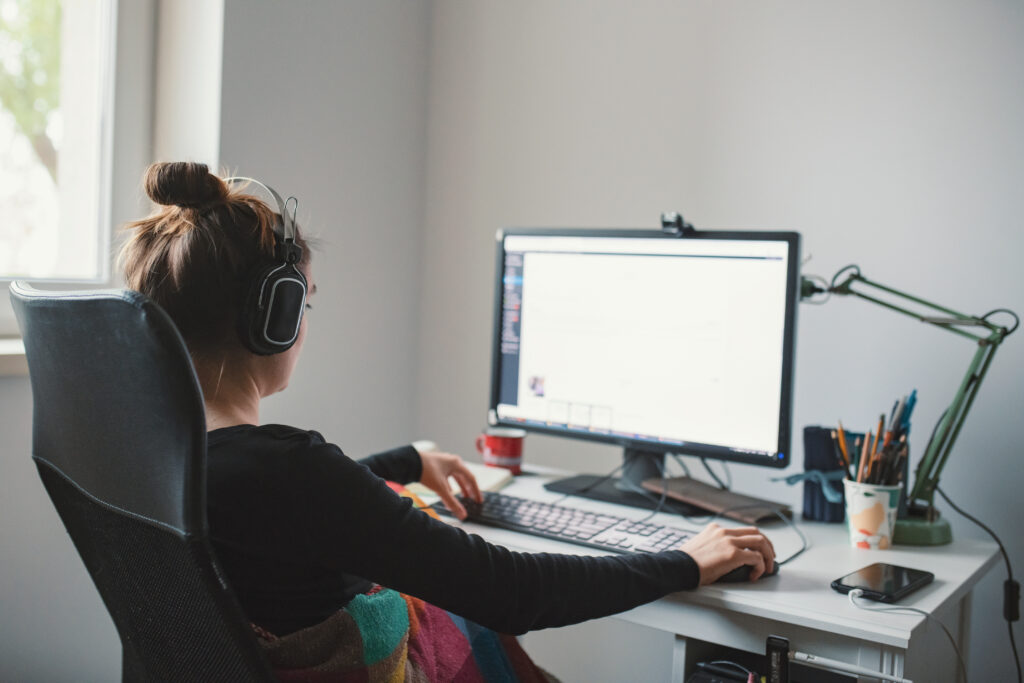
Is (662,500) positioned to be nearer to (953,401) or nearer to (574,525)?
(574,525)

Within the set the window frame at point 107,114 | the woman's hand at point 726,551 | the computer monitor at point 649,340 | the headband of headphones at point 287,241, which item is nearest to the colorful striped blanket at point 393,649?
the woman's hand at point 726,551

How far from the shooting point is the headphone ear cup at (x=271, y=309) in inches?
34.1

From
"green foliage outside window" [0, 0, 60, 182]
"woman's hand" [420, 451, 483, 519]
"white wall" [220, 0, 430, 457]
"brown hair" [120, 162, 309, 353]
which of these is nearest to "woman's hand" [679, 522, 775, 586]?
"woman's hand" [420, 451, 483, 519]

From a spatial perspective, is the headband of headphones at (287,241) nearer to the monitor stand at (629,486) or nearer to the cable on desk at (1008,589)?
the monitor stand at (629,486)

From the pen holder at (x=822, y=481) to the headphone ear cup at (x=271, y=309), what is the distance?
891 mm

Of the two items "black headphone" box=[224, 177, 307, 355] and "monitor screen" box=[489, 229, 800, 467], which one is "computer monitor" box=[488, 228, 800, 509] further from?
"black headphone" box=[224, 177, 307, 355]

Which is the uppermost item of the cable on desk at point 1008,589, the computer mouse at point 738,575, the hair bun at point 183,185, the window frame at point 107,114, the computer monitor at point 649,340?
the window frame at point 107,114

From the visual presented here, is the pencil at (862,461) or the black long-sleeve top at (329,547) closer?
the black long-sleeve top at (329,547)

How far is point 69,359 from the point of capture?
697 millimetres

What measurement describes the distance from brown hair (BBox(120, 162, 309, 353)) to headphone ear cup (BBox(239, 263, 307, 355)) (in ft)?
0.04

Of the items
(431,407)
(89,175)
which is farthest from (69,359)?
(431,407)

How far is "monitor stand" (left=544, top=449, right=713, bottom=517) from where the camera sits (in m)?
1.42

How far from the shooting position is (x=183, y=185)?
877mm

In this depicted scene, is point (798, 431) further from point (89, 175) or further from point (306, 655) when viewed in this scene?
point (89, 175)
